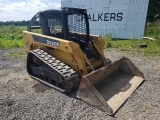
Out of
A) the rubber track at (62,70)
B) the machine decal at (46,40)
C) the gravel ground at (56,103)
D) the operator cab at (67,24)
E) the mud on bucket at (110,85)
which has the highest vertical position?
the operator cab at (67,24)

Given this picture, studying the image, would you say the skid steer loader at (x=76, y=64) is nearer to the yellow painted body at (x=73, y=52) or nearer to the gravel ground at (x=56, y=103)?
the yellow painted body at (x=73, y=52)

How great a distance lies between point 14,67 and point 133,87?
4.17 metres

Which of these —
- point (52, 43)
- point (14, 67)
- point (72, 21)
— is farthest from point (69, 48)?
point (14, 67)

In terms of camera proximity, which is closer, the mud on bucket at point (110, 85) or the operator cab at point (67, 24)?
the mud on bucket at point (110, 85)

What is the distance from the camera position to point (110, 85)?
15.2 feet

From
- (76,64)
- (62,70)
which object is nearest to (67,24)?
(76,64)

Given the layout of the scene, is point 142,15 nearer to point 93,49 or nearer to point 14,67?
point 93,49

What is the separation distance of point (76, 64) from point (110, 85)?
984 millimetres

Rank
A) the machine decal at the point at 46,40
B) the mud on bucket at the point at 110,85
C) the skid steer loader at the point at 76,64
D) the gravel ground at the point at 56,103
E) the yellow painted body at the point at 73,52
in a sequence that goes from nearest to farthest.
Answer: the gravel ground at the point at 56,103 < the mud on bucket at the point at 110,85 < the skid steer loader at the point at 76,64 < the yellow painted body at the point at 73,52 < the machine decal at the point at 46,40

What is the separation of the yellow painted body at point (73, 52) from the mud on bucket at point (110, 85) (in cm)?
37

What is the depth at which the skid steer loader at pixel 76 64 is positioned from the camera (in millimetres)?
4047

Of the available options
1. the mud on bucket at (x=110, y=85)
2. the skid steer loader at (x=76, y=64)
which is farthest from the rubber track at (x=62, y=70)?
the mud on bucket at (x=110, y=85)

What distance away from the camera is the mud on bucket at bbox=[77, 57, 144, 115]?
12.4ft

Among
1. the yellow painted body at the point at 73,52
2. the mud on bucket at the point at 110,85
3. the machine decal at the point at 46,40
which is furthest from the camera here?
the machine decal at the point at 46,40
